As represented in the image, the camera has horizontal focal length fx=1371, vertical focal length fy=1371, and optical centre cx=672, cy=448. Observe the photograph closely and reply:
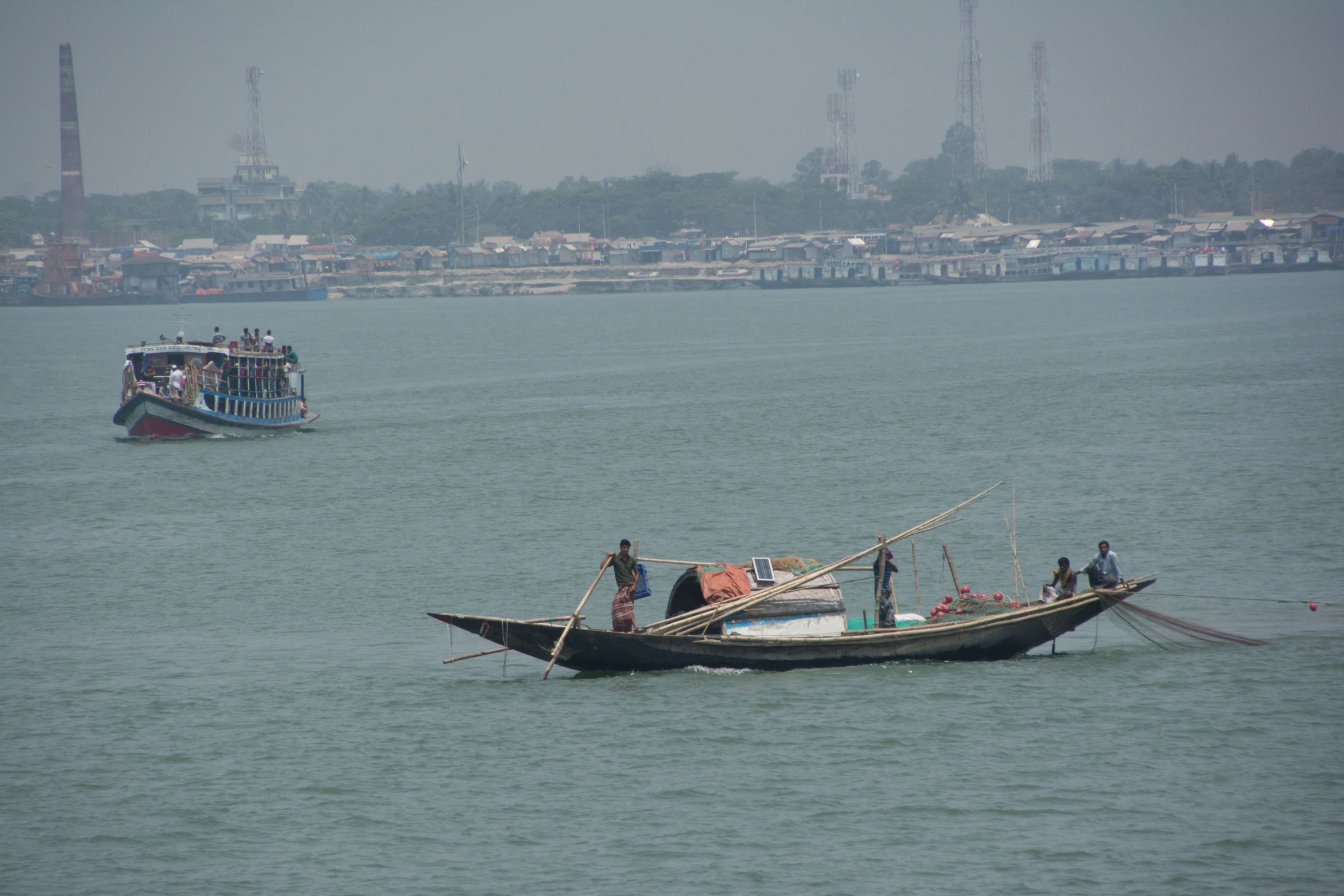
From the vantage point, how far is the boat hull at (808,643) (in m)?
21.9

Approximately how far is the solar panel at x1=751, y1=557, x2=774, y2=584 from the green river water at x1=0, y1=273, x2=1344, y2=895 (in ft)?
5.26

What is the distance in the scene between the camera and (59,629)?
88.5 feet

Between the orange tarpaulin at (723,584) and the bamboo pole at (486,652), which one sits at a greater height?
the orange tarpaulin at (723,584)

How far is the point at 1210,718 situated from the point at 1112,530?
44.8 feet

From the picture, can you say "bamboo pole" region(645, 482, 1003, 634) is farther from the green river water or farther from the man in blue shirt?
the man in blue shirt

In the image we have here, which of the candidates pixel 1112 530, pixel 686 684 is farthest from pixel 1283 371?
pixel 686 684

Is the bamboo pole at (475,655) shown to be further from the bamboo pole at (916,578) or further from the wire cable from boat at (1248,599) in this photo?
the wire cable from boat at (1248,599)

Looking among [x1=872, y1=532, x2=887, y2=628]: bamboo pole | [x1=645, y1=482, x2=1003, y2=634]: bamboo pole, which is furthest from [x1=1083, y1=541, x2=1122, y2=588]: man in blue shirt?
[x1=872, y1=532, x2=887, y2=628]: bamboo pole

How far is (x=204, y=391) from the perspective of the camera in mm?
52469

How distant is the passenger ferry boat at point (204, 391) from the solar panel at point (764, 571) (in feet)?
110

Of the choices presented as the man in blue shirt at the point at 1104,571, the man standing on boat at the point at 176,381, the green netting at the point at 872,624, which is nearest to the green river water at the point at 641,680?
the green netting at the point at 872,624

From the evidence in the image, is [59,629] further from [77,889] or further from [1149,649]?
[1149,649]

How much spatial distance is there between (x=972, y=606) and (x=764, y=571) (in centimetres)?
369

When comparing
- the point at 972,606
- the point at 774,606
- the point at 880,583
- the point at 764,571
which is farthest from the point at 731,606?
the point at 972,606
